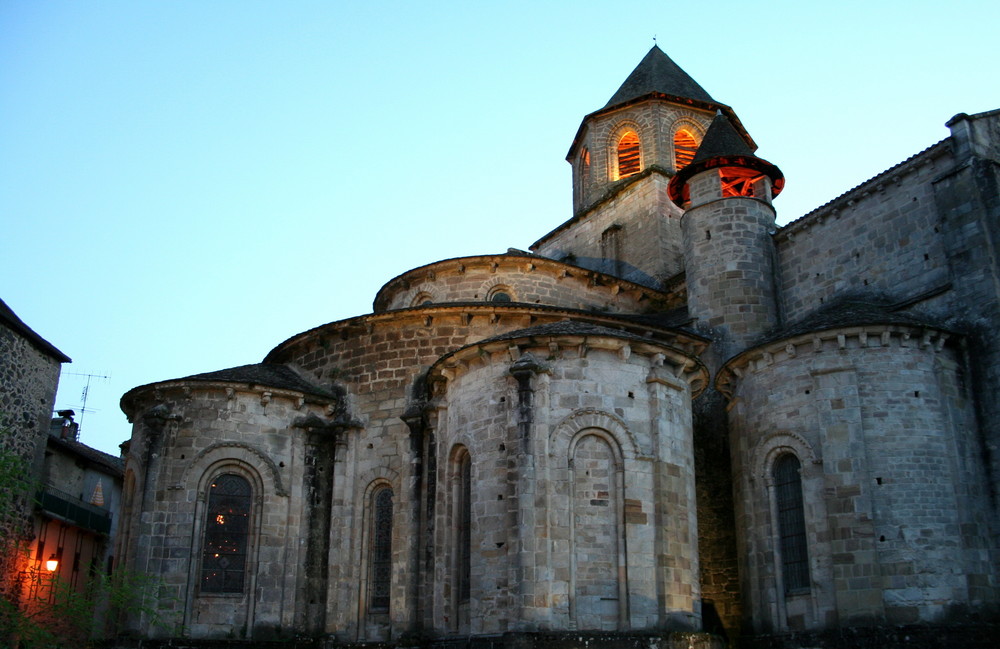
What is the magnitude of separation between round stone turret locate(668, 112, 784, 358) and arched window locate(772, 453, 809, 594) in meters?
3.55

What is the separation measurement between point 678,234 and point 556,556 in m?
14.6

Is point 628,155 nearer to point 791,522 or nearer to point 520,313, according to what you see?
point 520,313

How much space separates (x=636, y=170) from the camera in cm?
2956

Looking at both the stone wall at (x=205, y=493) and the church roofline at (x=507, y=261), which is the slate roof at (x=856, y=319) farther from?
the stone wall at (x=205, y=493)

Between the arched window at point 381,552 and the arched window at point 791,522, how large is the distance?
24.2 ft

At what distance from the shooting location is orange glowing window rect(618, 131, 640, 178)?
29703 mm

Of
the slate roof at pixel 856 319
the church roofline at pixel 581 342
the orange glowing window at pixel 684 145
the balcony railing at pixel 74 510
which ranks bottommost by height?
the balcony railing at pixel 74 510

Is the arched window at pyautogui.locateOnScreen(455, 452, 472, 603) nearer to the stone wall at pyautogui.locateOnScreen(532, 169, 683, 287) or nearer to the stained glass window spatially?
the stained glass window

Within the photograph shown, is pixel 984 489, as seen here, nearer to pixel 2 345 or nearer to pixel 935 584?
pixel 935 584

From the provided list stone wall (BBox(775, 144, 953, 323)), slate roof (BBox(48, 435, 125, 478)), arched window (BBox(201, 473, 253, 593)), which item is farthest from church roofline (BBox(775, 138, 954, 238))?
slate roof (BBox(48, 435, 125, 478))

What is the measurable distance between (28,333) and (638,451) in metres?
13.7

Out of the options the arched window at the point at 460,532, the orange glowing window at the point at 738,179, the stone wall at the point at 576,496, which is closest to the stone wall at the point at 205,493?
the stone wall at the point at 576,496

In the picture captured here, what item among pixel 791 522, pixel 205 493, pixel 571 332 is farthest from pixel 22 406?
pixel 791 522

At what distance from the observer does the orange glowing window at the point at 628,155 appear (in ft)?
97.5
